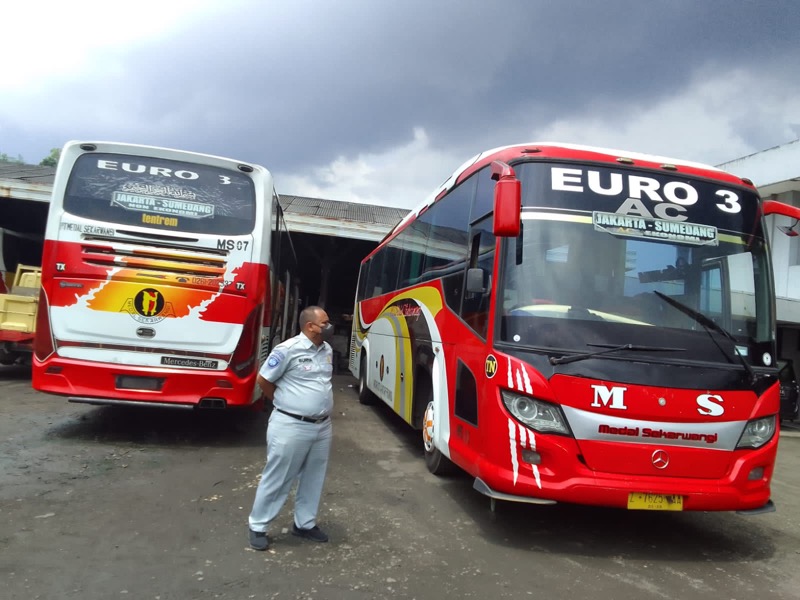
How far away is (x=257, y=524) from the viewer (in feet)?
13.3

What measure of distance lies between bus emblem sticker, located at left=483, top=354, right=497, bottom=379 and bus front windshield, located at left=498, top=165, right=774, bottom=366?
161 millimetres

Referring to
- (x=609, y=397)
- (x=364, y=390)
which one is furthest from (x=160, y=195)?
(x=364, y=390)

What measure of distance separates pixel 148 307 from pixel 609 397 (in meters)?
4.90

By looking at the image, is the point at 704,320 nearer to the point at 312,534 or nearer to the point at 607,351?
the point at 607,351

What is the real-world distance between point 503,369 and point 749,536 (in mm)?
2823

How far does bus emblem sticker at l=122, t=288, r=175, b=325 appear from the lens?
260 inches

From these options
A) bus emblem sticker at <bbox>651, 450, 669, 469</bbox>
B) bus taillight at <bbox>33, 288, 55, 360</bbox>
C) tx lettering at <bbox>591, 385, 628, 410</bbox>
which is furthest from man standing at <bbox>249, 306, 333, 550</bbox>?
bus taillight at <bbox>33, 288, 55, 360</bbox>

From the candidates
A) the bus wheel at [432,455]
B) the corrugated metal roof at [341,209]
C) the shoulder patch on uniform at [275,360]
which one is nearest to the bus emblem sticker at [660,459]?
the bus wheel at [432,455]

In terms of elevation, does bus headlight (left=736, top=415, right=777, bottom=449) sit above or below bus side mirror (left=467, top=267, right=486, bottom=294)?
below

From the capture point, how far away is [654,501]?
4.19 m

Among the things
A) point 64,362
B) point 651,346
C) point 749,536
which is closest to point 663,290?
point 651,346

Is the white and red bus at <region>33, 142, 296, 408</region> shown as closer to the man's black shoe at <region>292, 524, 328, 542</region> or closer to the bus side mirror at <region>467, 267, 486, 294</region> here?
the man's black shoe at <region>292, 524, 328, 542</region>

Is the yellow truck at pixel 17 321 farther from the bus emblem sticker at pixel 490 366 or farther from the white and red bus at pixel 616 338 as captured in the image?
the bus emblem sticker at pixel 490 366

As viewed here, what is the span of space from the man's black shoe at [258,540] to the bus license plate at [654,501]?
2481mm
